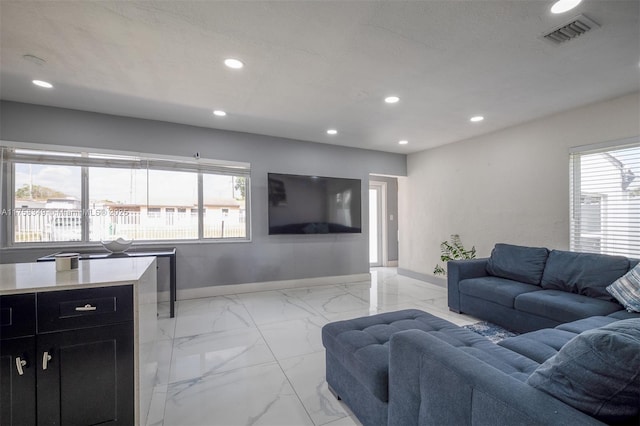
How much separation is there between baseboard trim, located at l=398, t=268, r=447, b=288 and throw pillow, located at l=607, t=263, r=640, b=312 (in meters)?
2.58

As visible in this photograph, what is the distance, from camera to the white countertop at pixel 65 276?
4.59ft

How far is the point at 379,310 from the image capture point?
3.76m

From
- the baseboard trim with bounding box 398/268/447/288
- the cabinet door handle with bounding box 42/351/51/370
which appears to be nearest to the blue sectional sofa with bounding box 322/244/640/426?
the cabinet door handle with bounding box 42/351/51/370

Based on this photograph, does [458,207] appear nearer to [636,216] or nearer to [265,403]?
[636,216]

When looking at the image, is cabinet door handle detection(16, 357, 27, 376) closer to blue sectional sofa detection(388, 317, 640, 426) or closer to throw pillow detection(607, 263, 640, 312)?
blue sectional sofa detection(388, 317, 640, 426)

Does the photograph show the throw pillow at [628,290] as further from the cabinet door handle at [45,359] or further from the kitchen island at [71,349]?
the cabinet door handle at [45,359]

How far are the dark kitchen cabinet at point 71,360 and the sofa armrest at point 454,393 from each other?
142 cm

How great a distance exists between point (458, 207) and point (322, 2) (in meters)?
4.19

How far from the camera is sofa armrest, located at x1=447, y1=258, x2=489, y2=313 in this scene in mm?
3664

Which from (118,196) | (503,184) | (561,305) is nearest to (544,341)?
(561,305)

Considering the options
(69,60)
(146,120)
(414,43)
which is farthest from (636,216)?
(146,120)

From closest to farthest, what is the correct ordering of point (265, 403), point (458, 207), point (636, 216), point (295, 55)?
point (265, 403) < point (295, 55) < point (636, 216) < point (458, 207)

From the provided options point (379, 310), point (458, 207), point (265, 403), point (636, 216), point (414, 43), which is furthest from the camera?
point (458, 207)

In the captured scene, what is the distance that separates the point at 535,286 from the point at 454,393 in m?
2.95
